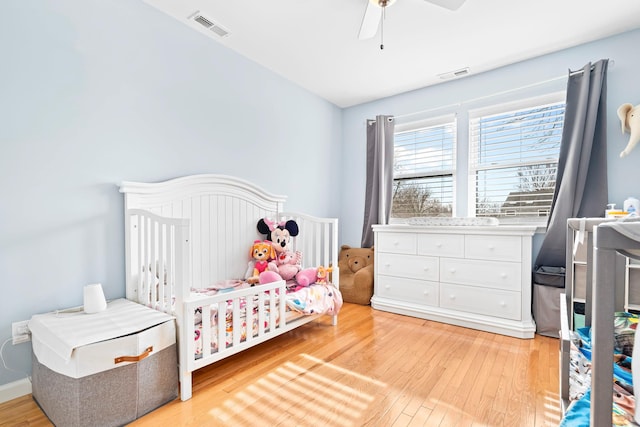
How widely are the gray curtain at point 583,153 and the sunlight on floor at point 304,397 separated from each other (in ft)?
6.38

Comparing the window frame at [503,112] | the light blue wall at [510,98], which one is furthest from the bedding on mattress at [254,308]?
the window frame at [503,112]

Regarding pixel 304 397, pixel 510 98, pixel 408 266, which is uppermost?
pixel 510 98

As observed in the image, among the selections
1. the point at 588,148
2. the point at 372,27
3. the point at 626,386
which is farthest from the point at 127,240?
the point at 588,148

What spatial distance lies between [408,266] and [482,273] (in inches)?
24.1

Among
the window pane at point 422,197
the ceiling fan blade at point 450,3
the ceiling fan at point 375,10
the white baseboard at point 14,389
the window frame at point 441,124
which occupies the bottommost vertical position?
the white baseboard at point 14,389

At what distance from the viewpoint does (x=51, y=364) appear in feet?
4.31

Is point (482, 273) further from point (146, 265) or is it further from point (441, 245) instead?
point (146, 265)

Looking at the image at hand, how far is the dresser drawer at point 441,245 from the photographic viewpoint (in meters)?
2.60

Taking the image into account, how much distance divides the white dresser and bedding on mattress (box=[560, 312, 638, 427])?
3.48 ft

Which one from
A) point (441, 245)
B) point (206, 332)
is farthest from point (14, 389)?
point (441, 245)

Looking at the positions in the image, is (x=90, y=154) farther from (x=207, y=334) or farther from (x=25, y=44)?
(x=207, y=334)

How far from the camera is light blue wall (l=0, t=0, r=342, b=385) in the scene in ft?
5.03

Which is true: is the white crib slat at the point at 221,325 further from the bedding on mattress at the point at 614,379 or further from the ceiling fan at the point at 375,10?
Result: the ceiling fan at the point at 375,10

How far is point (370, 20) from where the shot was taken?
1840 mm
